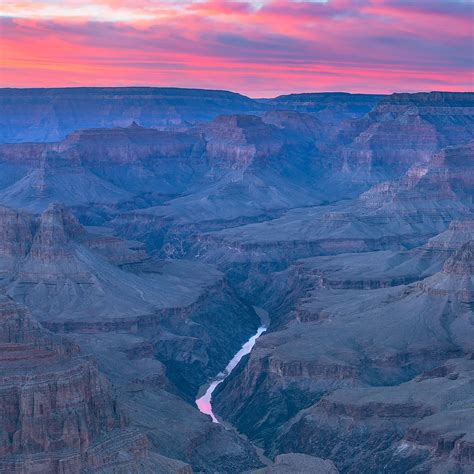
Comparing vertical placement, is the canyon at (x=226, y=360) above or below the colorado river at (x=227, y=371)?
above

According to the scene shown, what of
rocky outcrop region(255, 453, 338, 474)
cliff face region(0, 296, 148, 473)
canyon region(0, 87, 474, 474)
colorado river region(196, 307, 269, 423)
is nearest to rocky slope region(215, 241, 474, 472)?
canyon region(0, 87, 474, 474)

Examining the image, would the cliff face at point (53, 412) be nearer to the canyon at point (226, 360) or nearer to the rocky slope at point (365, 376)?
the canyon at point (226, 360)

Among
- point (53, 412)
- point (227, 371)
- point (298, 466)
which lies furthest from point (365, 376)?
point (53, 412)

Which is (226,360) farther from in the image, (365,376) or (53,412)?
(53,412)

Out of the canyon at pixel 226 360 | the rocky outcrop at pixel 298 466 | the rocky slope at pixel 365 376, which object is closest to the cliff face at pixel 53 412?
the canyon at pixel 226 360

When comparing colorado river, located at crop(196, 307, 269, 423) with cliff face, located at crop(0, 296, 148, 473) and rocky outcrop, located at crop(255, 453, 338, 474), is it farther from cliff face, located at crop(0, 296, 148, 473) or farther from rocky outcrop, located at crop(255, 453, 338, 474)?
cliff face, located at crop(0, 296, 148, 473)

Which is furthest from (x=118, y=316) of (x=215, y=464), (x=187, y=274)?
(x=215, y=464)

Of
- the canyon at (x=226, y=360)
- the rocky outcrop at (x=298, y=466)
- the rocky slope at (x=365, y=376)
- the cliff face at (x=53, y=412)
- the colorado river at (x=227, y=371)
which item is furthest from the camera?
the colorado river at (x=227, y=371)

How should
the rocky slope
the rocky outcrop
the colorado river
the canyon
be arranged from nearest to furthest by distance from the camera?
1. the canyon
2. the rocky outcrop
3. the rocky slope
4. the colorado river
